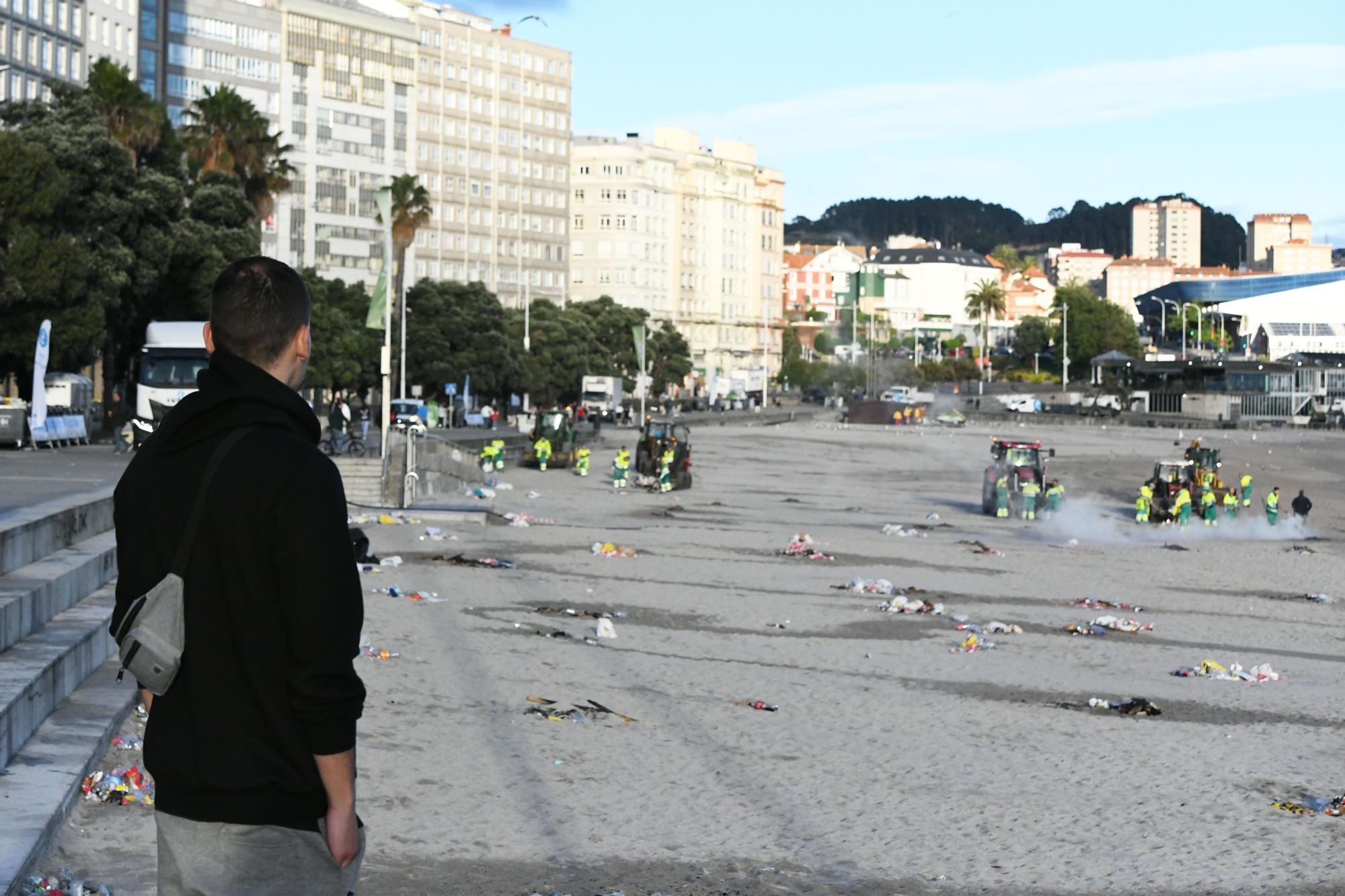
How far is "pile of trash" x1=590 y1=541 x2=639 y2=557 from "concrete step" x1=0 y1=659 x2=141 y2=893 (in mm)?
14577

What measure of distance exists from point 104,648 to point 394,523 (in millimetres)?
17493

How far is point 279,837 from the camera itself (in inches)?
134

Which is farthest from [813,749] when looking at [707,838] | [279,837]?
[279,837]

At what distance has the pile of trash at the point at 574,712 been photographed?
11578mm

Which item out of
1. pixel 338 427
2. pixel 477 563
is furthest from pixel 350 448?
pixel 477 563

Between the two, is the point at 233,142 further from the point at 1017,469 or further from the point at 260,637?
the point at 260,637

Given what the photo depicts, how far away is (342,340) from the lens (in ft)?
257

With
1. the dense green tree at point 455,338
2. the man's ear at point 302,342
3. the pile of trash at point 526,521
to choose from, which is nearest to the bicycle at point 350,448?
the pile of trash at point 526,521

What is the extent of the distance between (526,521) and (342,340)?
49.6 meters

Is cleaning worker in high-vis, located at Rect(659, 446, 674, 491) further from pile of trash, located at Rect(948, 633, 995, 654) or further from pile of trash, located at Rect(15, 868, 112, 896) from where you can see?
pile of trash, located at Rect(15, 868, 112, 896)

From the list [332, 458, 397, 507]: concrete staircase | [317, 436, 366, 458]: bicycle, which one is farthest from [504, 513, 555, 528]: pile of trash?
[317, 436, 366, 458]: bicycle

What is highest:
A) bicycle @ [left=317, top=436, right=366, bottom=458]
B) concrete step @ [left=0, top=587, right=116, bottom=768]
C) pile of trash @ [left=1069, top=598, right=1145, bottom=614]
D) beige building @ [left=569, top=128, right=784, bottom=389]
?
beige building @ [left=569, top=128, right=784, bottom=389]

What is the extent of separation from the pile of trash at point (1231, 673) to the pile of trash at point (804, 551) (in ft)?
35.3

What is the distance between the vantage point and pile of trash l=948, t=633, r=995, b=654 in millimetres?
15906
